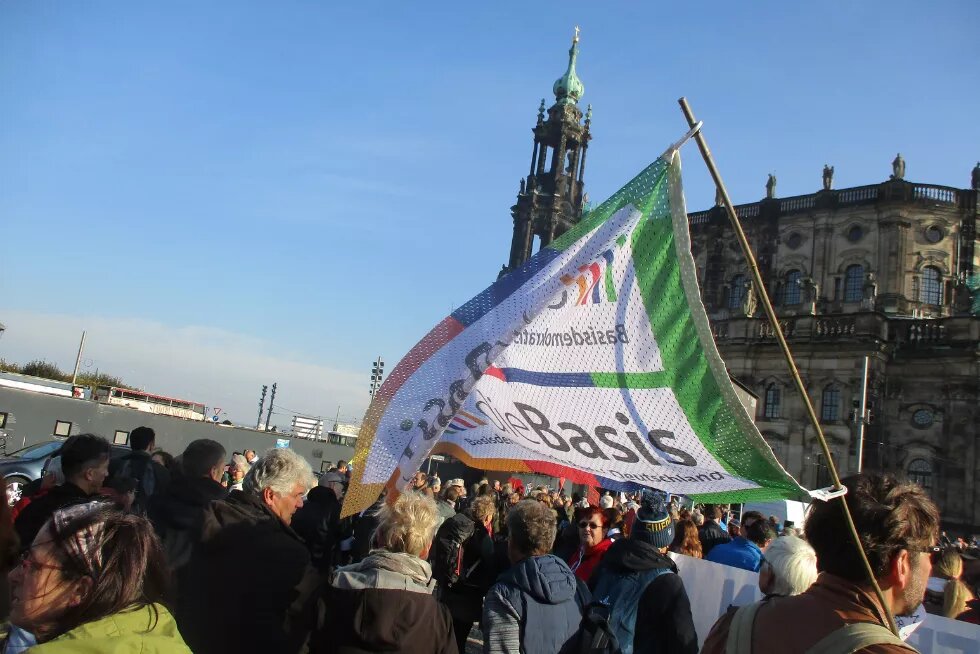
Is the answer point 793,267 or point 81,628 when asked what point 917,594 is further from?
point 793,267

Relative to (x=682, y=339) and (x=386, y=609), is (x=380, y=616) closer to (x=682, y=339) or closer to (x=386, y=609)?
(x=386, y=609)

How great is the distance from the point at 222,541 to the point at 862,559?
2.81 metres

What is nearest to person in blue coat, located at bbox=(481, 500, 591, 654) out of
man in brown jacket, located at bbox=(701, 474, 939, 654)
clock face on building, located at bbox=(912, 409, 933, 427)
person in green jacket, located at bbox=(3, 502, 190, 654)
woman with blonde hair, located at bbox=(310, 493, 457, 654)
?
woman with blonde hair, located at bbox=(310, 493, 457, 654)

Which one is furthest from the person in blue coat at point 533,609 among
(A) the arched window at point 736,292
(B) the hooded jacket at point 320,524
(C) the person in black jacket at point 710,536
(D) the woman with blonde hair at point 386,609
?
(A) the arched window at point 736,292

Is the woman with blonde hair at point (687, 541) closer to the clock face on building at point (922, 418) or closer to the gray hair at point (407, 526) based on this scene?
the gray hair at point (407, 526)

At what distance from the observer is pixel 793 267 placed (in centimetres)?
4653

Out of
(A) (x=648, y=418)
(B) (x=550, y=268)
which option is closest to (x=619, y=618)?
(A) (x=648, y=418)

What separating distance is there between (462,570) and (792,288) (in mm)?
44209

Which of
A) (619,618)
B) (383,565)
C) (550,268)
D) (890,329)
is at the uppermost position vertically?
(890,329)

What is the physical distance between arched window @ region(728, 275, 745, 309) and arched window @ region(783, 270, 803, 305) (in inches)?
97.7

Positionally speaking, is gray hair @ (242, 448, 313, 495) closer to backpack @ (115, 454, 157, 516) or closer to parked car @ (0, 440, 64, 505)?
backpack @ (115, 454, 157, 516)

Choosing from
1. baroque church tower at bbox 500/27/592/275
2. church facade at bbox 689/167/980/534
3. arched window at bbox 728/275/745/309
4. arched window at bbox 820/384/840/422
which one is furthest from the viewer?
baroque church tower at bbox 500/27/592/275

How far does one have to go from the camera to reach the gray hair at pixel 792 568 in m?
4.01

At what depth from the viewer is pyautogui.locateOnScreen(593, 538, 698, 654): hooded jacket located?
452 centimetres
